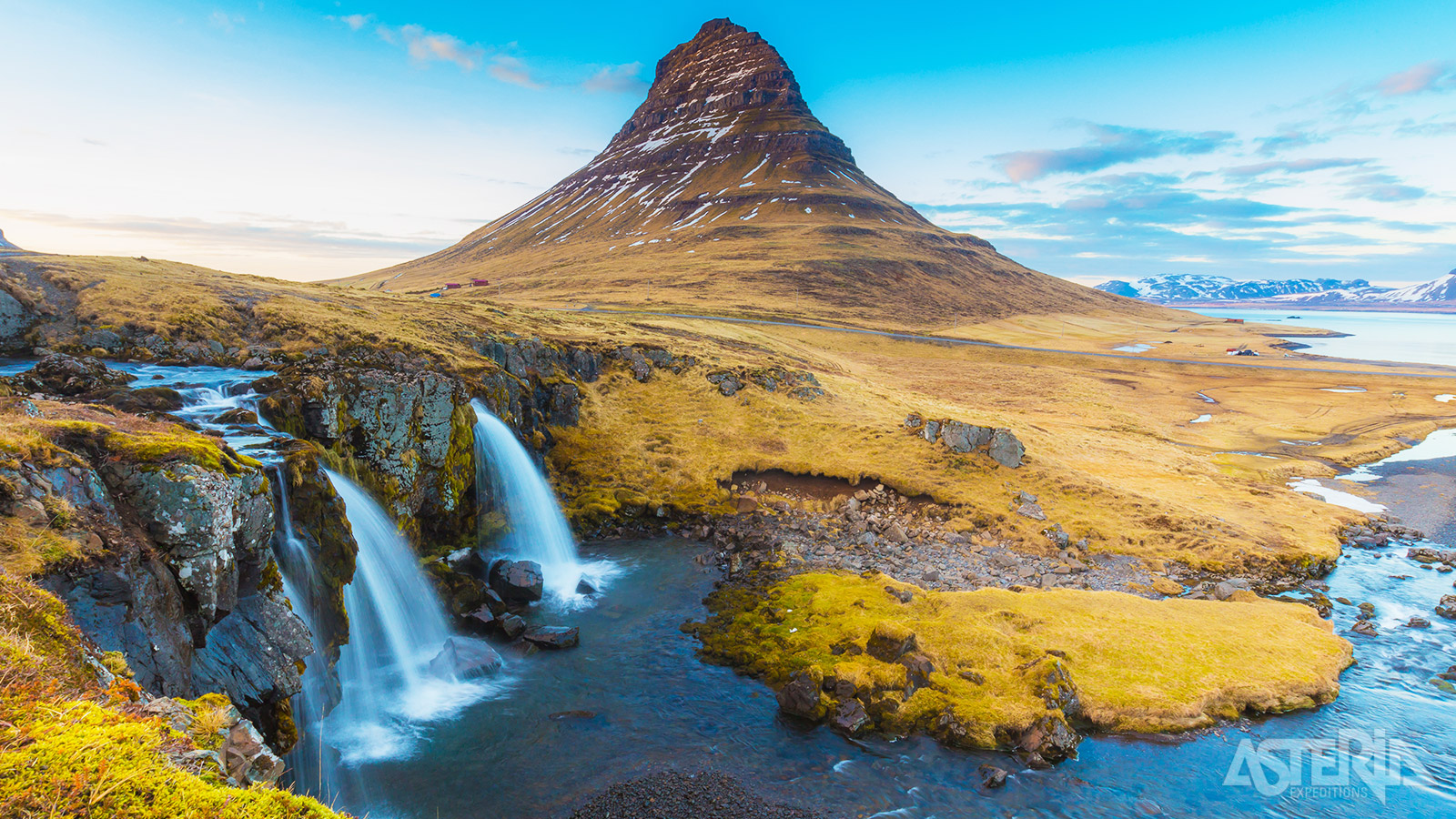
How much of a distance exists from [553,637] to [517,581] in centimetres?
458

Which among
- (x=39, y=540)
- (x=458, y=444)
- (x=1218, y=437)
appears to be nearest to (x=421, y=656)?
(x=458, y=444)

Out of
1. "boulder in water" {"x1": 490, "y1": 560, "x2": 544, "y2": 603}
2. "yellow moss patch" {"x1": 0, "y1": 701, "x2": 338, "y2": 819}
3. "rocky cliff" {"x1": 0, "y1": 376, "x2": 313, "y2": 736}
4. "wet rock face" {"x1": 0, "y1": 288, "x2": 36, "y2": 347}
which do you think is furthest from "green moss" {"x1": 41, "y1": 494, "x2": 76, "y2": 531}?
"wet rock face" {"x1": 0, "y1": 288, "x2": 36, "y2": 347}

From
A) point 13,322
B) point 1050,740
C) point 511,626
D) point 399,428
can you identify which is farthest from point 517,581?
point 13,322

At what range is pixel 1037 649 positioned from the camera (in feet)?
79.9

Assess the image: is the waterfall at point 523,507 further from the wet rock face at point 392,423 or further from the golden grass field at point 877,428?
the golden grass field at point 877,428

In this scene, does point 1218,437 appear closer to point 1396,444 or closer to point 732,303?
point 1396,444

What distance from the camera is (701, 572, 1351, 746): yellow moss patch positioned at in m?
21.8

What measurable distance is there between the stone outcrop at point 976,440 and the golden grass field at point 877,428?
1.01m

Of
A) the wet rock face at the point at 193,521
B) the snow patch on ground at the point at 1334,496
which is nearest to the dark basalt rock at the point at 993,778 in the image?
the wet rock face at the point at 193,521

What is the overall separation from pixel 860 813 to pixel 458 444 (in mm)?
25622

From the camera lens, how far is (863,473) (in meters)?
44.2

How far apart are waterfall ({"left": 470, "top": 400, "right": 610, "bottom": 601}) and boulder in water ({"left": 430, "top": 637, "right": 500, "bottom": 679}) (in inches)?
263

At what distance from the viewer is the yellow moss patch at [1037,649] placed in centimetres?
2177

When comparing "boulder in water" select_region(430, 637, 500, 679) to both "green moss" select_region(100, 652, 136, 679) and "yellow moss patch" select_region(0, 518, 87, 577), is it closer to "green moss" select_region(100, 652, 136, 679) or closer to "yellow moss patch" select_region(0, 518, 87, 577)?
"yellow moss patch" select_region(0, 518, 87, 577)
